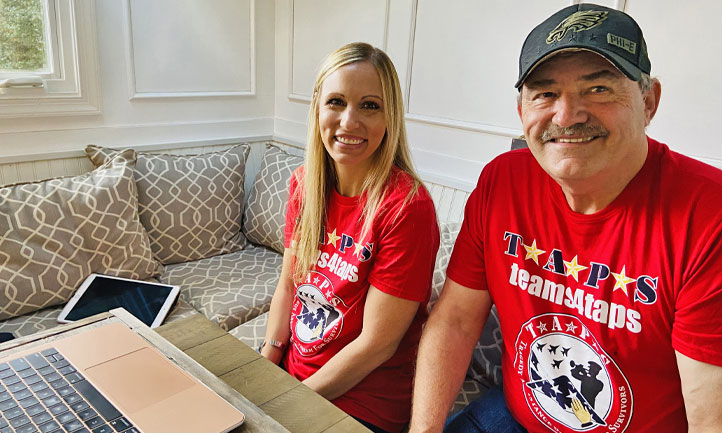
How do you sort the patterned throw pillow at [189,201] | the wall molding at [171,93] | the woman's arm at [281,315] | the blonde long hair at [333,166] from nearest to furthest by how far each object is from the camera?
1. the blonde long hair at [333,166]
2. the woman's arm at [281,315]
3. the patterned throw pillow at [189,201]
4. the wall molding at [171,93]

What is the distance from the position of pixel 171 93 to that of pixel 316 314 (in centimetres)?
172

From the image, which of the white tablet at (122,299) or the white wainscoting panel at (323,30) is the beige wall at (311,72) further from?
the white tablet at (122,299)

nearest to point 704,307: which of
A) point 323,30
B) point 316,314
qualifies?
point 316,314

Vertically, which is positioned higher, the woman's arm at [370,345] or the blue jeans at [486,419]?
the woman's arm at [370,345]

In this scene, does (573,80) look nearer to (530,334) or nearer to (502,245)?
(502,245)

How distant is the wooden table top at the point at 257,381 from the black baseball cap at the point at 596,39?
73cm

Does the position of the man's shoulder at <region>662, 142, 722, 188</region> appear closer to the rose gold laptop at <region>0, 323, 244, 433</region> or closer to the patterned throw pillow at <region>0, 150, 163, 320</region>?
the rose gold laptop at <region>0, 323, 244, 433</region>

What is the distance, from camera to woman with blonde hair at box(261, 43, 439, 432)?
1270 mm

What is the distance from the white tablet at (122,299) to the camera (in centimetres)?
186

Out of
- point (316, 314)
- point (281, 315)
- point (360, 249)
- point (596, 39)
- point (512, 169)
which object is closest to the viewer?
point (596, 39)

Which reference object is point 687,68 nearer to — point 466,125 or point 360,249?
point 466,125

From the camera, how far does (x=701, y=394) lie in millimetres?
896

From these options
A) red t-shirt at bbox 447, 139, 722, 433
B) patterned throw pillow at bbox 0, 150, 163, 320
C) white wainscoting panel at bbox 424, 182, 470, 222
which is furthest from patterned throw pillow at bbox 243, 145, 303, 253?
red t-shirt at bbox 447, 139, 722, 433

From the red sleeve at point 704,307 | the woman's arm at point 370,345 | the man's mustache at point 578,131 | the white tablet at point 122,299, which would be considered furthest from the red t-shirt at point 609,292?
the white tablet at point 122,299
